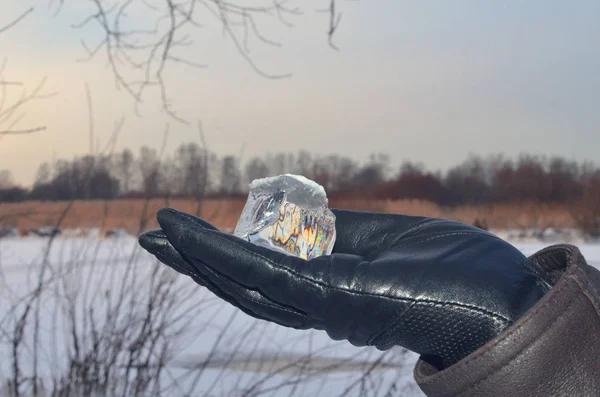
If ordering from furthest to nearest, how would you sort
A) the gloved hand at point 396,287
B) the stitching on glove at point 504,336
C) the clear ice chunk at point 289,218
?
the clear ice chunk at point 289,218
the gloved hand at point 396,287
the stitching on glove at point 504,336

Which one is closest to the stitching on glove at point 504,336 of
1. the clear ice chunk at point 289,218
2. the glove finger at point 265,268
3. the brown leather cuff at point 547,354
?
the brown leather cuff at point 547,354

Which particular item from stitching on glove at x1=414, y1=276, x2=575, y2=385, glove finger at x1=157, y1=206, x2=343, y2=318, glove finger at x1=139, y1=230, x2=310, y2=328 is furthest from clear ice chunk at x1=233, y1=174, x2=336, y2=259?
stitching on glove at x1=414, y1=276, x2=575, y2=385

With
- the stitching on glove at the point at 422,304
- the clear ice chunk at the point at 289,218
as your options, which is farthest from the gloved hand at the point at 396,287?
the clear ice chunk at the point at 289,218

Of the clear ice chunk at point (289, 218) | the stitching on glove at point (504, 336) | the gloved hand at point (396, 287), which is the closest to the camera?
the stitching on glove at point (504, 336)

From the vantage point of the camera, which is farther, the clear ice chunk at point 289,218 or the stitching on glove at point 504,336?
the clear ice chunk at point 289,218

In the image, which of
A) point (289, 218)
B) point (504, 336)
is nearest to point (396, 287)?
point (504, 336)

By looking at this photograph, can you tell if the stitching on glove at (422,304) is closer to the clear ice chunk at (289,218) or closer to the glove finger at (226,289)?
the glove finger at (226,289)

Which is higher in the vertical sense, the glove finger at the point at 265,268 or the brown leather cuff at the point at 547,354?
the glove finger at the point at 265,268

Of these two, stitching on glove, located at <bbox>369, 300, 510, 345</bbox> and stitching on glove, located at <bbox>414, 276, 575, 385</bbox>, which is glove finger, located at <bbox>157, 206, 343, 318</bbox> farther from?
stitching on glove, located at <bbox>414, 276, 575, 385</bbox>
